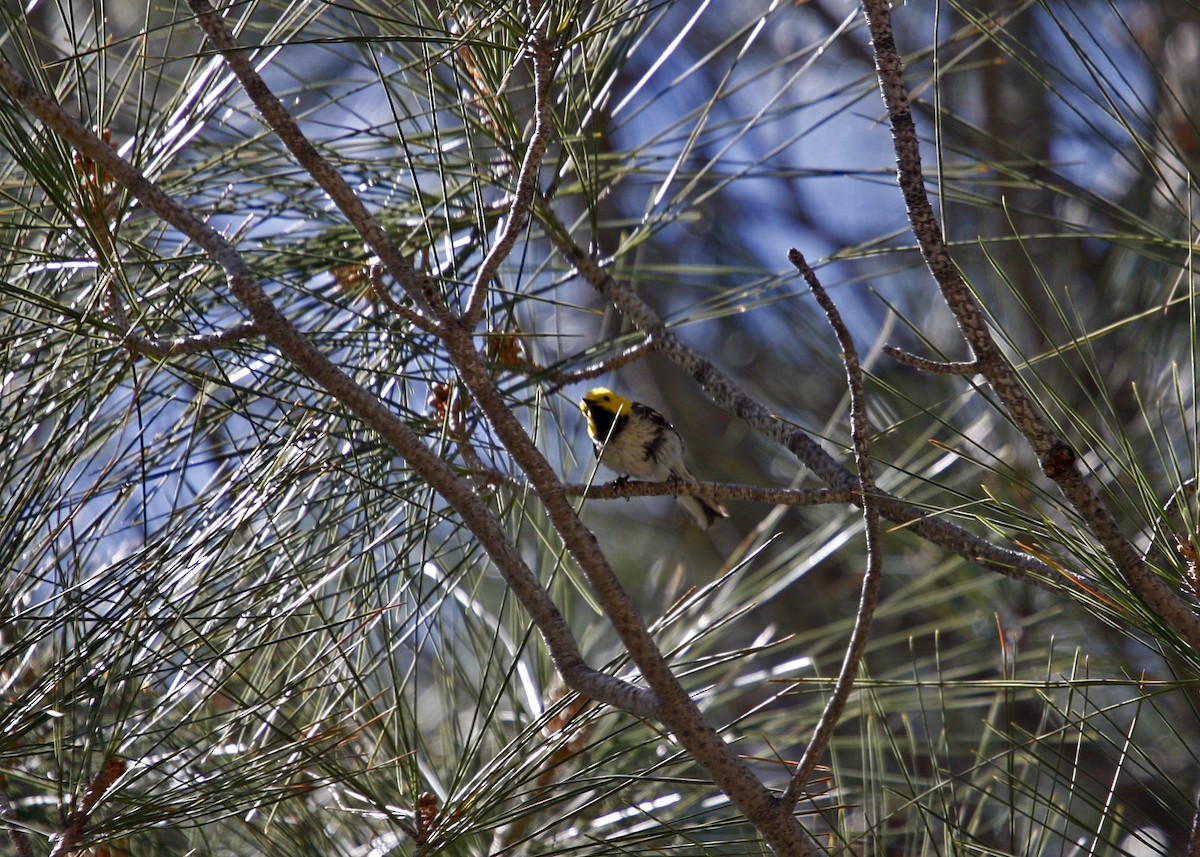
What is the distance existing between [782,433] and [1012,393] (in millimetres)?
516

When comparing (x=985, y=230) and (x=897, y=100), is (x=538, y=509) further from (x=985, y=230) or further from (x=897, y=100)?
(x=985, y=230)

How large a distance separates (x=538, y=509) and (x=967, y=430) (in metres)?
1.54

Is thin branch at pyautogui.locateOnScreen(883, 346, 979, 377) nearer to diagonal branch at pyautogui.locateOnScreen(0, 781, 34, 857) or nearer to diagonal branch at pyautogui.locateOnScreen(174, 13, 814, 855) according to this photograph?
diagonal branch at pyautogui.locateOnScreen(174, 13, 814, 855)

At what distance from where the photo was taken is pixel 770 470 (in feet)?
12.8

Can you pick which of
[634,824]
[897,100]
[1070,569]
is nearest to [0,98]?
[897,100]

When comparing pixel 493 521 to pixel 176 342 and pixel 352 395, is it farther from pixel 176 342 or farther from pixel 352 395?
pixel 176 342

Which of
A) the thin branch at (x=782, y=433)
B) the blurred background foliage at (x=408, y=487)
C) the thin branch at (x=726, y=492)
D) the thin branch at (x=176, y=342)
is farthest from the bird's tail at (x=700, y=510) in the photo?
the thin branch at (x=176, y=342)

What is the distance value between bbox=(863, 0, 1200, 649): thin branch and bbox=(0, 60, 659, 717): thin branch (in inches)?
17.5

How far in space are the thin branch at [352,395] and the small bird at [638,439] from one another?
1.75 m

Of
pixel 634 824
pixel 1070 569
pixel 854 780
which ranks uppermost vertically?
pixel 1070 569

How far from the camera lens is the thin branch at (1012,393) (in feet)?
3.10

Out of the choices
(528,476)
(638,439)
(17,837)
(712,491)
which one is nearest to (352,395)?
(528,476)

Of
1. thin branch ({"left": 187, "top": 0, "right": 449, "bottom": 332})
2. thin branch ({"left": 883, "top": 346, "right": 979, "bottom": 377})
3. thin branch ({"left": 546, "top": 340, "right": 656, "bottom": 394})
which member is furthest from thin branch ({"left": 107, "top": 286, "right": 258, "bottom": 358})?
thin branch ({"left": 883, "top": 346, "right": 979, "bottom": 377})

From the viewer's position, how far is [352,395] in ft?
3.44
